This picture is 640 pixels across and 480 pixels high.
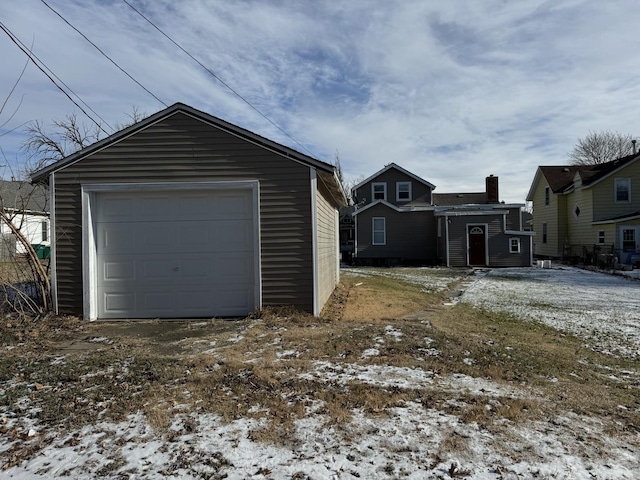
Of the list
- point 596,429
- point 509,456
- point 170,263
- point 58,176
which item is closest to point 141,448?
point 509,456

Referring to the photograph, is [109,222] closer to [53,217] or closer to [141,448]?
[53,217]

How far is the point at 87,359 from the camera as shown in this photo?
5.83 meters

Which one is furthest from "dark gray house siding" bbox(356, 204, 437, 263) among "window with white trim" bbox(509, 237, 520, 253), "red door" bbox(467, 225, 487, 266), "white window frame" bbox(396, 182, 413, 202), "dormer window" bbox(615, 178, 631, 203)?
"dormer window" bbox(615, 178, 631, 203)

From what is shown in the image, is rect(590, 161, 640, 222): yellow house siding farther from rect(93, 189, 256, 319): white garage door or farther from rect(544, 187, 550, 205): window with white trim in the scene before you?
rect(93, 189, 256, 319): white garage door

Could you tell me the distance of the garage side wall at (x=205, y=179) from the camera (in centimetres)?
847

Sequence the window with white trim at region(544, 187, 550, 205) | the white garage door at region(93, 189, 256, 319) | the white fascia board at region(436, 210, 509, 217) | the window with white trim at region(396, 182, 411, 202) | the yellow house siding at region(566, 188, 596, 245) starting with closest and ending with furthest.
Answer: the white garage door at region(93, 189, 256, 319), the white fascia board at region(436, 210, 509, 217), the yellow house siding at region(566, 188, 596, 245), the window with white trim at region(396, 182, 411, 202), the window with white trim at region(544, 187, 550, 205)

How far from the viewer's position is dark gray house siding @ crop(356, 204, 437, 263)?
26.5 meters

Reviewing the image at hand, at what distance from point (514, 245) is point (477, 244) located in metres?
1.95

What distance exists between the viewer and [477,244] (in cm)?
2436

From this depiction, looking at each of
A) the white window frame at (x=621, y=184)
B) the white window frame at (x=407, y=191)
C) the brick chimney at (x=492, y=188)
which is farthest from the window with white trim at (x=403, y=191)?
the white window frame at (x=621, y=184)

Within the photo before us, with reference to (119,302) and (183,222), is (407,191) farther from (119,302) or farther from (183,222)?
(119,302)

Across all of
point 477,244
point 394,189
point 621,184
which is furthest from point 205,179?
point 621,184

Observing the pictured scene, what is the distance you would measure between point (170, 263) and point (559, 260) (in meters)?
27.4

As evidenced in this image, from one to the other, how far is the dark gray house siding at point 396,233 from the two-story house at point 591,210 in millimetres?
8987
